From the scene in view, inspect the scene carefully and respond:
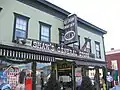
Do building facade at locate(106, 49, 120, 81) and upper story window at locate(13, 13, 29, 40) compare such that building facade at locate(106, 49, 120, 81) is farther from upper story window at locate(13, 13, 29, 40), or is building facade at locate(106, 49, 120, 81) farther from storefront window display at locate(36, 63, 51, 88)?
upper story window at locate(13, 13, 29, 40)

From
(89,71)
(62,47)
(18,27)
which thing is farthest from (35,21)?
(89,71)

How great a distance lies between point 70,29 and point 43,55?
13.5 feet

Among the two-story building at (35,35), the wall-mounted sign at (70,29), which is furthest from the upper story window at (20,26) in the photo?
the wall-mounted sign at (70,29)

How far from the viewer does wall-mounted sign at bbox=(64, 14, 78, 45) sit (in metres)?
12.9

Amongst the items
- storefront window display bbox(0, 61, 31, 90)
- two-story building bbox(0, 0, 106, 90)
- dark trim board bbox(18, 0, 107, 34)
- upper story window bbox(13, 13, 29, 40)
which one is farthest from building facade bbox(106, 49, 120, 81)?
storefront window display bbox(0, 61, 31, 90)

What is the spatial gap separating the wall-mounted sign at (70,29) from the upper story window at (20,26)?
3487mm

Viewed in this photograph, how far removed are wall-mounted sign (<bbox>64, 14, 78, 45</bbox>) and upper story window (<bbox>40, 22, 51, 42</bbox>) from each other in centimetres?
150

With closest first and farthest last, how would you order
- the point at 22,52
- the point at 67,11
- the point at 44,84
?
the point at 22,52 → the point at 44,84 → the point at 67,11

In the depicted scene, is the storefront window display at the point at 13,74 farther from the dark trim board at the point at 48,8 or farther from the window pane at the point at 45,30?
the dark trim board at the point at 48,8

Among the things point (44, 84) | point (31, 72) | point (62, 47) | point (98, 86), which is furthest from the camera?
point (98, 86)

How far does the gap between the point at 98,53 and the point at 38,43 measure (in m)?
9.47

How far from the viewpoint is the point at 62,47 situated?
1264 cm

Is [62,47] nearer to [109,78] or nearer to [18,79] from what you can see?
[18,79]

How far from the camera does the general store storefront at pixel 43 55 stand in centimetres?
915
